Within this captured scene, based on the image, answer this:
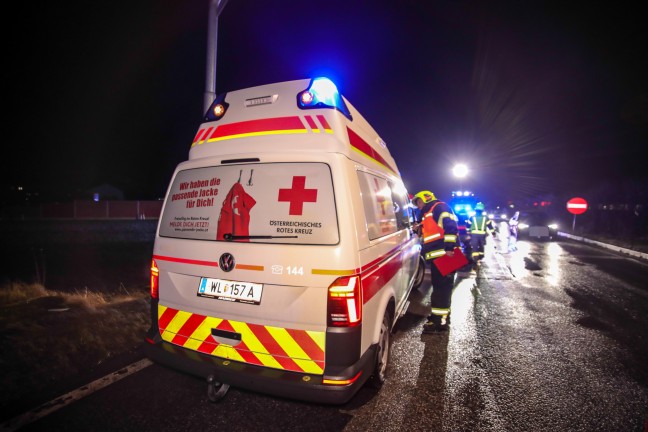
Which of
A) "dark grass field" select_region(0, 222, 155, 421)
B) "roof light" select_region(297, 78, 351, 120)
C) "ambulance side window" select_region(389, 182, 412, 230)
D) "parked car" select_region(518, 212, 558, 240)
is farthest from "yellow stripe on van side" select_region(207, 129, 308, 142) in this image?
"parked car" select_region(518, 212, 558, 240)

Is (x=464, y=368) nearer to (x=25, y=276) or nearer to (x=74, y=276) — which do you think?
(x=74, y=276)

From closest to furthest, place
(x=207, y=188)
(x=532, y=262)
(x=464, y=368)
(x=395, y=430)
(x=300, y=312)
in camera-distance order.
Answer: (x=300, y=312)
(x=395, y=430)
(x=207, y=188)
(x=464, y=368)
(x=532, y=262)

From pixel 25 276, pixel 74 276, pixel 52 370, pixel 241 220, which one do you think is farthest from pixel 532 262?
pixel 25 276

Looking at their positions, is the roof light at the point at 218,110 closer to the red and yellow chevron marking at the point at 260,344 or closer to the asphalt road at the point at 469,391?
the red and yellow chevron marking at the point at 260,344

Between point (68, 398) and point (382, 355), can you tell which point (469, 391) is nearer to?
point (382, 355)

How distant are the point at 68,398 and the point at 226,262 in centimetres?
181

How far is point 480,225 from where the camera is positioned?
9.31 meters

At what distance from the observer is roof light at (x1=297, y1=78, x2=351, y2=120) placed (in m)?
2.77

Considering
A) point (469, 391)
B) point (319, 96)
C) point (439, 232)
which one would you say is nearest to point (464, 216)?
point (439, 232)

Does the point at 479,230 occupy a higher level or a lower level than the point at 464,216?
lower

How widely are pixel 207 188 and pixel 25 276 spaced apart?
33.4ft

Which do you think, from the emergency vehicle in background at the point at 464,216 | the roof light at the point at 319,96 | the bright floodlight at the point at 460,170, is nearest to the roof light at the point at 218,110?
the roof light at the point at 319,96

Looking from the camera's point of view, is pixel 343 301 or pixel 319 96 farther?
pixel 319 96

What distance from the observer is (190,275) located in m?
2.73
